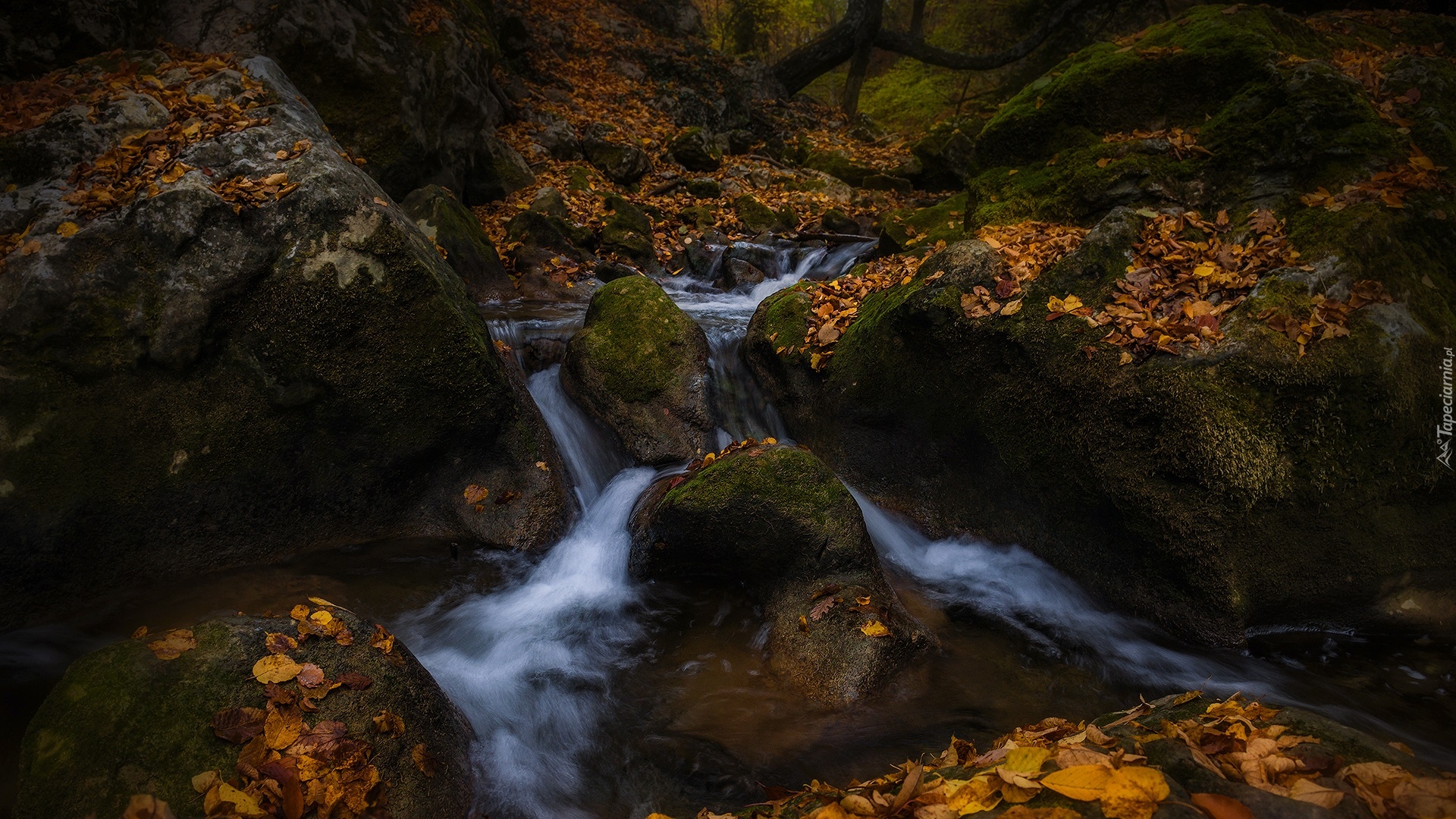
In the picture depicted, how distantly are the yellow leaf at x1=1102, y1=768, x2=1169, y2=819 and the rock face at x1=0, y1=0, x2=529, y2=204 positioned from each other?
7789 millimetres

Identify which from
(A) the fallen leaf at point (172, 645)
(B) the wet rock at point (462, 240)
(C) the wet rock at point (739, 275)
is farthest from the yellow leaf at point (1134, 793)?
(C) the wet rock at point (739, 275)

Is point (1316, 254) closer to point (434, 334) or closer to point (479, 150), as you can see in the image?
point (434, 334)

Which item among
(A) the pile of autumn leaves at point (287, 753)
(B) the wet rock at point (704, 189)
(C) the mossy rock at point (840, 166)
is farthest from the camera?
(C) the mossy rock at point (840, 166)

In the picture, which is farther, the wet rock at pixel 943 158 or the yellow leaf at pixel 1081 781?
the wet rock at pixel 943 158

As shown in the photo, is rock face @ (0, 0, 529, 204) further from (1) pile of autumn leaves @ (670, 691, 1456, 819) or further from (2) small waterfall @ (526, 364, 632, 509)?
(1) pile of autumn leaves @ (670, 691, 1456, 819)

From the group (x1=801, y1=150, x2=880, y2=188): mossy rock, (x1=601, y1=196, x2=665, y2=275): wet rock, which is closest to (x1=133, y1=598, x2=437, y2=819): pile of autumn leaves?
(x1=601, y1=196, x2=665, y2=275): wet rock

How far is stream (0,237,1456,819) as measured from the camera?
3.30 meters

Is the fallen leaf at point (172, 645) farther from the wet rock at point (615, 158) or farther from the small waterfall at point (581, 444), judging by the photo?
the wet rock at point (615, 158)

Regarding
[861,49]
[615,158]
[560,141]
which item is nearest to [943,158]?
[861,49]

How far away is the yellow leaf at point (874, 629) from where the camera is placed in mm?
3701

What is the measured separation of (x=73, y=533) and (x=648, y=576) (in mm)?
3404

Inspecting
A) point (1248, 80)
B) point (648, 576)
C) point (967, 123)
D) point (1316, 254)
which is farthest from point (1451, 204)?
point (967, 123)

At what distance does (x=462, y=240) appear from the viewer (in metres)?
7.64

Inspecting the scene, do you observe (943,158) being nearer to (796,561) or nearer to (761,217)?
(761,217)
